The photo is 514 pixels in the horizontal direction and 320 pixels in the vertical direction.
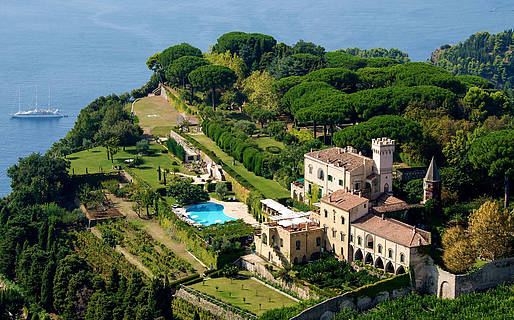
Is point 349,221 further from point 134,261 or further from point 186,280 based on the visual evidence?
point 134,261

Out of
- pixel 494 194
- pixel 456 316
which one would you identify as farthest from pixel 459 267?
pixel 494 194

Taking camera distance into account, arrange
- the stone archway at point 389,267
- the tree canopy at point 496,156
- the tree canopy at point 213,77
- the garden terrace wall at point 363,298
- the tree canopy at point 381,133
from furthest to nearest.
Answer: the tree canopy at point 213,77 < the tree canopy at point 381,133 < the tree canopy at point 496,156 < the stone archway at point 389,267 < the garden terrace wall at point 363,298

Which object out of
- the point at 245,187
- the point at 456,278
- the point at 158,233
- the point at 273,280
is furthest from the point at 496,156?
the point at 158,233

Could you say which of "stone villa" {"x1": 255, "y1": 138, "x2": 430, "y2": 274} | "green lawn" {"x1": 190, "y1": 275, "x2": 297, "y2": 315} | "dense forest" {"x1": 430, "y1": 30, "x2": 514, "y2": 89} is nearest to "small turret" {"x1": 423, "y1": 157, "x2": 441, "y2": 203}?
"stone villa" {"x1": 255, "y1": 138, "x2": 430, "y2": 274}

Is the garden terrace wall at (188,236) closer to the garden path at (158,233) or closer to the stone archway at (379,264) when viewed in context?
the garden path at (158,233)

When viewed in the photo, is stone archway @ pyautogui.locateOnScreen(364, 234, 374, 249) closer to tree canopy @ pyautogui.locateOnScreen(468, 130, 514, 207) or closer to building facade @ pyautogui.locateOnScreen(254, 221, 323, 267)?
building facade @ pyautogui.locateOnScreen(254, 221, 323, 267)

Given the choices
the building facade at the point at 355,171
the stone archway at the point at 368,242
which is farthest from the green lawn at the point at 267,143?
the stone archway at the point at 368,242
